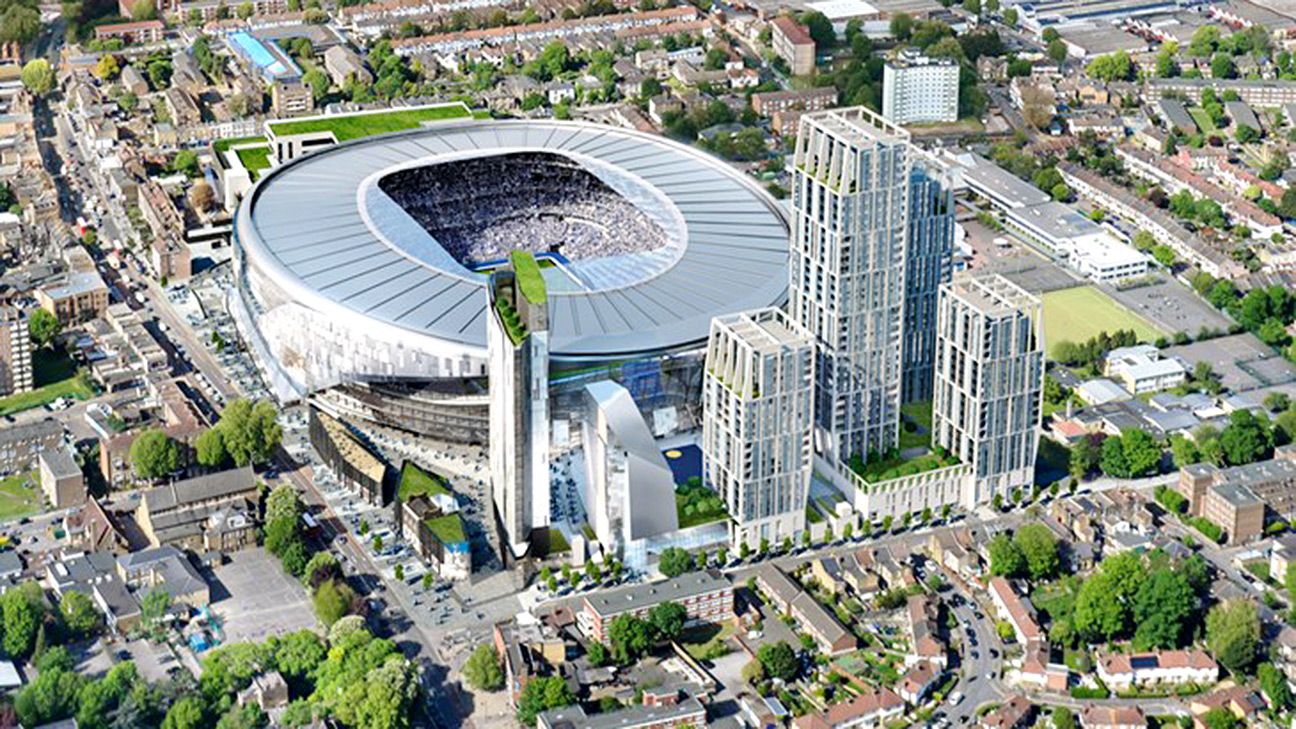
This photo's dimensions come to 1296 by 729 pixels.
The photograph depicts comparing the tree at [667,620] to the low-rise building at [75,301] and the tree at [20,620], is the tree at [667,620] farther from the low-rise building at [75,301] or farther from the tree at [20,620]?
the low-rise building at [75,301]

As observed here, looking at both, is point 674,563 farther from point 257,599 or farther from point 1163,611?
point 1163,611

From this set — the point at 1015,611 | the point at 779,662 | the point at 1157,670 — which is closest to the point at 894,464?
the point at 1015,611

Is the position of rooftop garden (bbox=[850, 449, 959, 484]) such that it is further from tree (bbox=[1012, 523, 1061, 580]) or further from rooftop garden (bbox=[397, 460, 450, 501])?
rooftop garden (bbox=[397, 460, 450, 501])

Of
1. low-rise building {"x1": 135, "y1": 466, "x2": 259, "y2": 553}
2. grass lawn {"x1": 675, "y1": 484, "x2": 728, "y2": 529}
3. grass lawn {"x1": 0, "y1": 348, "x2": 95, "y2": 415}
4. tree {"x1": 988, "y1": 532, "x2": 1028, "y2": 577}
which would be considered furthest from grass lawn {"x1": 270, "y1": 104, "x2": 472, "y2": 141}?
tree {"x1": 988, "y1": 532, "x2": 1028, "y2": 577}

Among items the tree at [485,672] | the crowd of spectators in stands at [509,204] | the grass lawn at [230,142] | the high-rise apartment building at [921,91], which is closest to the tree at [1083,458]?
the crowd of spectators in stands at [509,204]

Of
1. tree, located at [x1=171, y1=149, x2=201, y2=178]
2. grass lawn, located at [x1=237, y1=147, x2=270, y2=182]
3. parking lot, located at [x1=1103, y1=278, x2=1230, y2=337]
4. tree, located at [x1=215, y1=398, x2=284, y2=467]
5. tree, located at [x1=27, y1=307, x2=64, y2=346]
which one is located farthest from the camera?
tree, located at [x1=171, y1=149, x2=201, y2=178]
